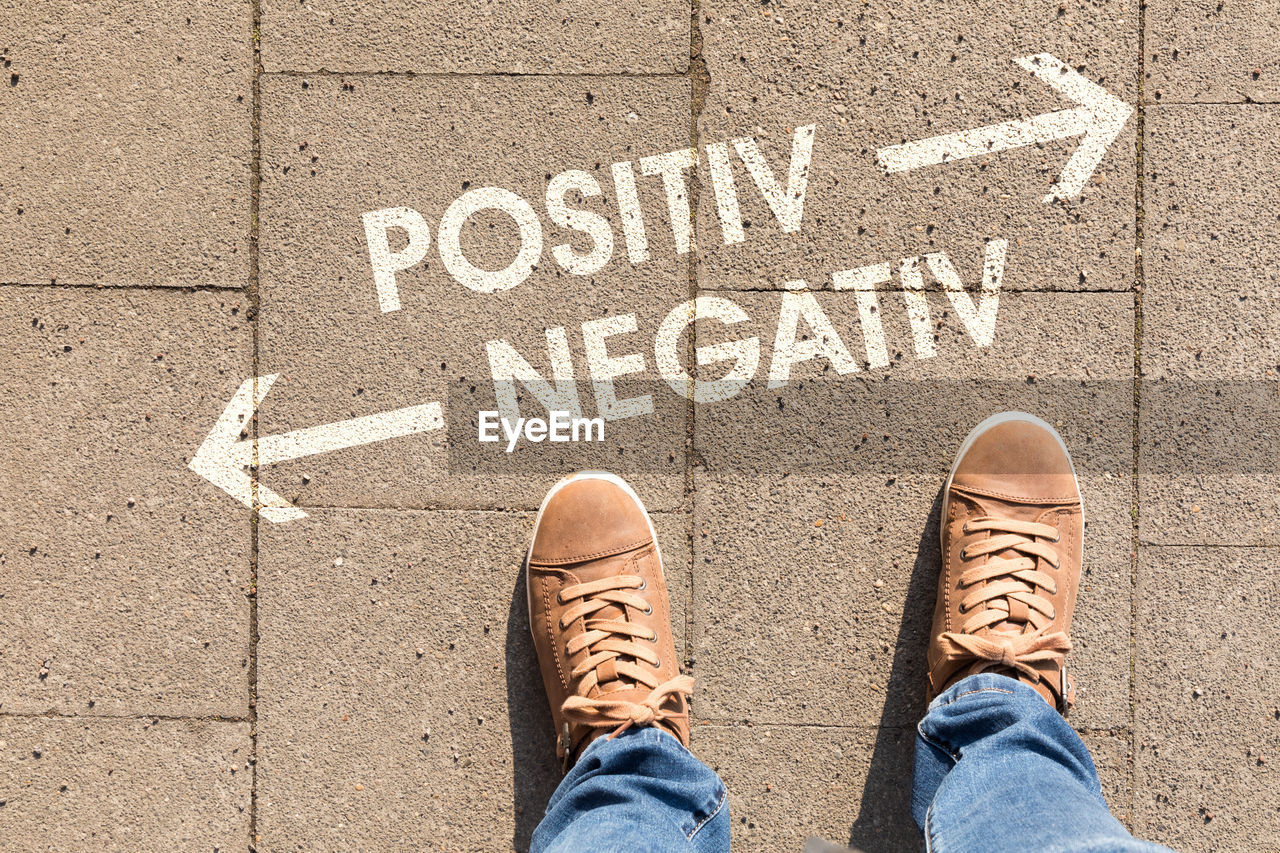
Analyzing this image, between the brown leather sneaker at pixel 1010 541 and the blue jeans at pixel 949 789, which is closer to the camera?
the blue jeans at pixel 949 789

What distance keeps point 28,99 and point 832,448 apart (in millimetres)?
2654

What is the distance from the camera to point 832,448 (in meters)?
Answer: 2.51

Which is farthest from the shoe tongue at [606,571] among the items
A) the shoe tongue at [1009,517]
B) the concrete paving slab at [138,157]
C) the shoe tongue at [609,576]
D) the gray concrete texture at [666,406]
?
the concrete paving slab at [138,157]

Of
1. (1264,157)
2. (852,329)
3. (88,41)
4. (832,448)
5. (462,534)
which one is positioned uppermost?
(88,41)

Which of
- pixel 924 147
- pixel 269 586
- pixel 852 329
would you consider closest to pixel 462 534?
pixel 269 586

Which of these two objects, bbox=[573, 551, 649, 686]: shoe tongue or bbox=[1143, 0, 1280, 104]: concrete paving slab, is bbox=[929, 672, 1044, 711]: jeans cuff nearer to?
bbox=[573, 551, 649, 686]: shoe tongue

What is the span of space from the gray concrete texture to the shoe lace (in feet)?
0.53

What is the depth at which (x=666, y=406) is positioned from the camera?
99.2 inches

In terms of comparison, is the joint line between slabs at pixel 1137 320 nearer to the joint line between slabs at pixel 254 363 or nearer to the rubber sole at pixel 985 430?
the rubber sole at pixel 985 430

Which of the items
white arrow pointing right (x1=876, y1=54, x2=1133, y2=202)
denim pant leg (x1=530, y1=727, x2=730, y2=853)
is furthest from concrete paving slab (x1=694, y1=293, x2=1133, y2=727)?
white arrow pointing right (x1=876, y1=54, x2=1133, y2=202)

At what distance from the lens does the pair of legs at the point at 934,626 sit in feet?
7.50

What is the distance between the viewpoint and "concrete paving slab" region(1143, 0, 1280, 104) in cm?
251

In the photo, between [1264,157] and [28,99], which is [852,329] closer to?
[1264,157]

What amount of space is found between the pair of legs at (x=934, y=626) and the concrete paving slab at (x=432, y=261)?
33 cm
